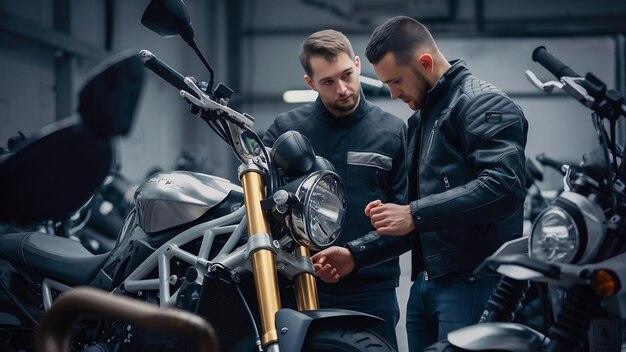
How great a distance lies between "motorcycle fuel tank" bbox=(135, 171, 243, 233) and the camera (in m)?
2.27

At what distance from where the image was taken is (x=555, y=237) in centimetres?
169

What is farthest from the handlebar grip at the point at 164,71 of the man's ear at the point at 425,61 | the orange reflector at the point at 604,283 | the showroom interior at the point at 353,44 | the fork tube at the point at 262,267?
the showroom interior at the point at 353,44

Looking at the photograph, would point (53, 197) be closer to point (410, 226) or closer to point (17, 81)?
point (410, 226)

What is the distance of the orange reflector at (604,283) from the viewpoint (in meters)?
1.60

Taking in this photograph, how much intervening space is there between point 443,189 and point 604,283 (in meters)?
0.72

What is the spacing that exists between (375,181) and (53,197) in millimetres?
1694

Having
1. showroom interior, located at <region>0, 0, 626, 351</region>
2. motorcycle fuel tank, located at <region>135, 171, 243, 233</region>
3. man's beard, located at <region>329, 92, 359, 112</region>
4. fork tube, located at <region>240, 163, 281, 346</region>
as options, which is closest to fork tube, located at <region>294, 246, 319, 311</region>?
fork tube, located at <region>240, 163, 281, 346</region>

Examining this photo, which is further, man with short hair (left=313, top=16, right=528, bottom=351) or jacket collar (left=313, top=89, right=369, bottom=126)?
jacket collar (left=313, top=89, right=369, bottom=126)

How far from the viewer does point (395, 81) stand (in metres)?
2.39

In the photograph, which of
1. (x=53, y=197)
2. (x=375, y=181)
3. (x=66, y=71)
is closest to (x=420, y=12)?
(x=66, y=71)

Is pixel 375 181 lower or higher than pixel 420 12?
lower

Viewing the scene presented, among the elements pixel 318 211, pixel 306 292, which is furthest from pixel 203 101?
pixel 306 292

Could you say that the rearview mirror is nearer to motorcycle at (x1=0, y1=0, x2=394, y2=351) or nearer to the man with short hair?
motorcycle at (x1=0, y1=0, x2=394, y2=351)

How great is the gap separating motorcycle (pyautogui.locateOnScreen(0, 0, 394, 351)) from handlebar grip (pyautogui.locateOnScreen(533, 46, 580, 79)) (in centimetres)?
56
